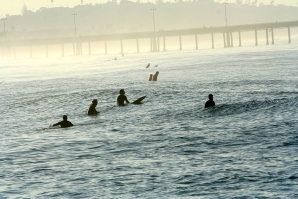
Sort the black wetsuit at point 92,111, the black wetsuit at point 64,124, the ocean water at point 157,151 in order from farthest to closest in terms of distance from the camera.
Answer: the black wetsuit at point 92,111 < the black wetsuit at point 64,124 < the ocean water at point 157,151

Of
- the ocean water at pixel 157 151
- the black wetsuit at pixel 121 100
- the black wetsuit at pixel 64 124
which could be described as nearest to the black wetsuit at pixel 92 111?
the ocean water at pixel 157 151

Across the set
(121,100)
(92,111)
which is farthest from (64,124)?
(121,100)

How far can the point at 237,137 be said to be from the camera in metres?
25.3

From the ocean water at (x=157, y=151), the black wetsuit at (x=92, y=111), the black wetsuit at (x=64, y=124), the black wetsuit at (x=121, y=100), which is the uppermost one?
the black wetsuit at (x=121, y=100)

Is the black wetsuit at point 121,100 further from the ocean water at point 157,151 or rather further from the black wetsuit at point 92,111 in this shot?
the black wetsuit at point 92,111

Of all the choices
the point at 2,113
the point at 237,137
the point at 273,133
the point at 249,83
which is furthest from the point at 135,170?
the point at 249,83

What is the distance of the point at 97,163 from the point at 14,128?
12.2 metres

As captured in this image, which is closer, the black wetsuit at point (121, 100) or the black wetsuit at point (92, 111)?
the black wetsuit at point (92, 111)

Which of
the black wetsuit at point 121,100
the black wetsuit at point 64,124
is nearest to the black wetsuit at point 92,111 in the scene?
the black wetsuit at point 121,100

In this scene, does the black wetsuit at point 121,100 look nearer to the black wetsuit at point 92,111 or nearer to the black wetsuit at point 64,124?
the black wetsuit at point 92,111

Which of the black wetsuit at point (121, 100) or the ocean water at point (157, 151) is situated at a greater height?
the black wetsuit at point (121, 100)

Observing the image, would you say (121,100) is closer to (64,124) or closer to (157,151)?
(64,124)

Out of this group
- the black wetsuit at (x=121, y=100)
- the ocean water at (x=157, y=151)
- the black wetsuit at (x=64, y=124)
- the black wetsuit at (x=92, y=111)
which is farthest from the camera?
the black wetsuit at (x=121, y=100)

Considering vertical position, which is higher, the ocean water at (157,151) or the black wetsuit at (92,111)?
the black wetsuit at (92,111)
